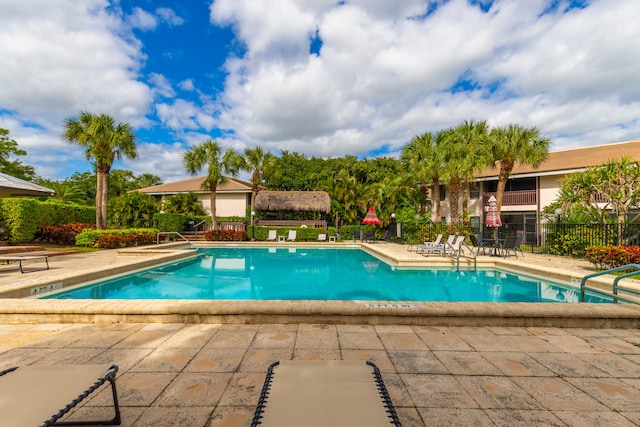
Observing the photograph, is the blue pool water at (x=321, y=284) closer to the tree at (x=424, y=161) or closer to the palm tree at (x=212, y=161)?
the tree at (x=424, y=161)

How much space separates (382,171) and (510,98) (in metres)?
14.9

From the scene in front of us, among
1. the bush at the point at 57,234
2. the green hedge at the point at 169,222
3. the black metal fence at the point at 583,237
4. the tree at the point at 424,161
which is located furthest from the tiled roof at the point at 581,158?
the bush at the point at 57,234

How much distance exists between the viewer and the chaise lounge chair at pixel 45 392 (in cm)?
148

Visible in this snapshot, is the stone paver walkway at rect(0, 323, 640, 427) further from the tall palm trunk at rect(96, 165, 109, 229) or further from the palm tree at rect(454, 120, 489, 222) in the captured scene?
the palm tree at rect(454, 120, 489, 222)

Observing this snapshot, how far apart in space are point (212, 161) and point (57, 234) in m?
10.7

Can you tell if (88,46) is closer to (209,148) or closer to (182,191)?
(209,148)

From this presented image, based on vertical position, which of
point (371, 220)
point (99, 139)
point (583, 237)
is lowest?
point (583, 237)

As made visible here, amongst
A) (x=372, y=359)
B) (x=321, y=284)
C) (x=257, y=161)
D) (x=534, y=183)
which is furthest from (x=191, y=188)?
(x=534, y=183)

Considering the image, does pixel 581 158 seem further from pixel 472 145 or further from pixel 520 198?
pixel 472 145

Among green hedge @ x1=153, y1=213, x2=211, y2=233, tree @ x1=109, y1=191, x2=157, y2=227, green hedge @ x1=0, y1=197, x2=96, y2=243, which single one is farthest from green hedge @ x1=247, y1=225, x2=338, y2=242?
green hedge @ x1=0, y1=197, x2=96, y2=243

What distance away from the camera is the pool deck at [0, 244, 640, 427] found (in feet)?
7.26

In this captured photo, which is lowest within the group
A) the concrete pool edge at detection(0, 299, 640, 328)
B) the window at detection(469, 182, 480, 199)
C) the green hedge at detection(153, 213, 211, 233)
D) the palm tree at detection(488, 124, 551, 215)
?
the concrete pool edge at detection(0, 299, 640, 328)

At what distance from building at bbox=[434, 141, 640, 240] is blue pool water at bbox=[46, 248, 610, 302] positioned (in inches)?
482

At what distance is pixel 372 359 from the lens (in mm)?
3057
